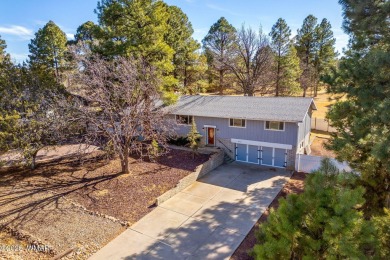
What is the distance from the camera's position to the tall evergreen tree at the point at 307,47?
3766 cm

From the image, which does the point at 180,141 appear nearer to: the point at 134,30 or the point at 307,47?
the point at 134,30

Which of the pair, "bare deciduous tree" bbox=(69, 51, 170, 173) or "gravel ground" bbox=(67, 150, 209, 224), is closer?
"gravel ground" bbox=(67, 150, 209, 224)

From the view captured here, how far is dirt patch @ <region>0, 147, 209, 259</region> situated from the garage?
110 inches

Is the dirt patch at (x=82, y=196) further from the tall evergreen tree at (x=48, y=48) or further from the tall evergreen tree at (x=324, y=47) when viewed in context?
the tall evergreen tree at (x=324, y=47)

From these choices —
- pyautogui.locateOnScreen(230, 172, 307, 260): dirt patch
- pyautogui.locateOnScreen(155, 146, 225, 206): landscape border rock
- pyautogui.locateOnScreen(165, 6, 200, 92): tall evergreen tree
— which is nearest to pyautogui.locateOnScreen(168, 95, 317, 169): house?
pyautogui.locateOnScreen(155, 146, 225, 206): landscape border rock

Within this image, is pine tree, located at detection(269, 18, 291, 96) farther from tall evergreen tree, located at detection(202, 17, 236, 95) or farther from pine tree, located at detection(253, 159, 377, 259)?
pine tree, located at detection(253, 159, 377, 259)

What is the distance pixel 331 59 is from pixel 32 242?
146ft

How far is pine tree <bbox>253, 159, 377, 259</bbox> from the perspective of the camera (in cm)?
396

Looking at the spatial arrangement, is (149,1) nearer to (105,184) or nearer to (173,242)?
(105,184)

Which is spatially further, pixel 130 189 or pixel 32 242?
pixel 130 189

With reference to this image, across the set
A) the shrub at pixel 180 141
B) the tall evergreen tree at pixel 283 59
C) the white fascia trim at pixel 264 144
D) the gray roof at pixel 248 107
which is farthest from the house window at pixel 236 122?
the tall evergreen tree at pixel 283 59

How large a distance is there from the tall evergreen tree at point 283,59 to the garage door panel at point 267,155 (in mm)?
16819

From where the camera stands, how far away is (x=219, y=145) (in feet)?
65.0

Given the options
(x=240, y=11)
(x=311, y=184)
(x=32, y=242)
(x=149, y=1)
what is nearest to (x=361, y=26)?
(x=311, y=184)
